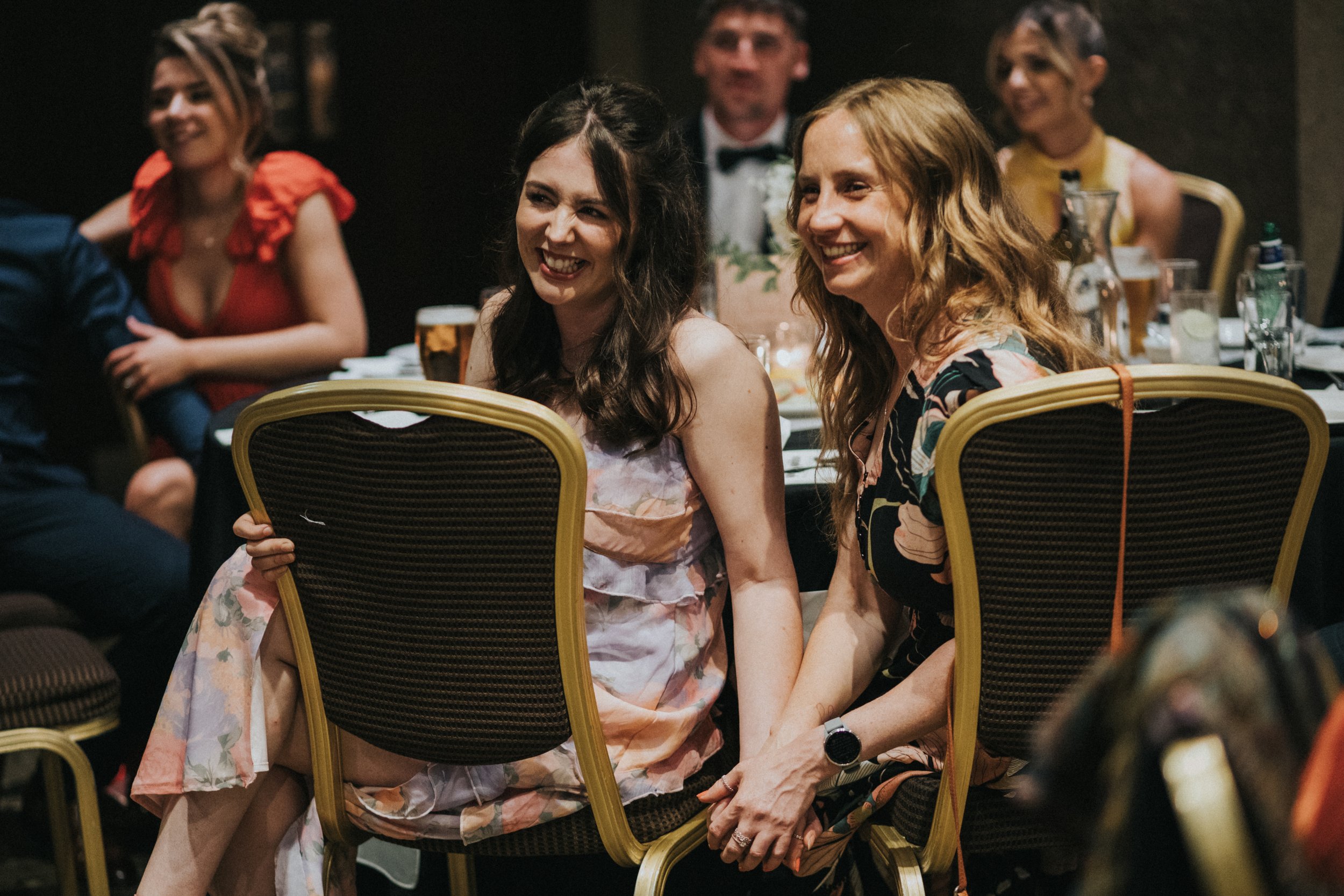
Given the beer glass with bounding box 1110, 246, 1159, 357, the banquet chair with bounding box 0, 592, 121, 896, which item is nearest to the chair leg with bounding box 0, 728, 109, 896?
the banquet chair with bounding box 0, 592, 121, 896

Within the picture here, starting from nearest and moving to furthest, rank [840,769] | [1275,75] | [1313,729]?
1. [1313,729]
2. [840,769]
3. [1275,75]

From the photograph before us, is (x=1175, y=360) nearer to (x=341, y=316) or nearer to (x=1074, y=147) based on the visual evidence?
(x=1074, y=147)

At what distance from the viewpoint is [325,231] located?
305 cm

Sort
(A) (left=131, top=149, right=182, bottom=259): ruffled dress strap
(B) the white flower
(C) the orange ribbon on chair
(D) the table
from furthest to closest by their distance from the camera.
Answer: (A) (left=131, top=149, right=182, bottom=259): ruffled dress strap < (B) the white flower < (D) the table < (C) the orange ribbon on chair

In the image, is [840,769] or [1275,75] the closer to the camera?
[840,769]

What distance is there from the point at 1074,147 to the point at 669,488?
2.23 m

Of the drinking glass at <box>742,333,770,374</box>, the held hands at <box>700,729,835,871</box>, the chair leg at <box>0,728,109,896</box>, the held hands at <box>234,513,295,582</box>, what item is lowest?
the chair leg at <box>0,728,109,896</box>

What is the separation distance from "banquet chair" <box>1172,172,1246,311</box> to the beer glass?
1.00 metres

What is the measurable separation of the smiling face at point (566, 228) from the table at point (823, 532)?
1.34 ft

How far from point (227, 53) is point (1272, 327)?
7.53ft

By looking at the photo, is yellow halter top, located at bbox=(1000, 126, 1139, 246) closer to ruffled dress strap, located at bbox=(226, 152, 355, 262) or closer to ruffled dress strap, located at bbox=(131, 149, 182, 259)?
ruffled dress strap, located at bbox=(226, 152, 355, 262)

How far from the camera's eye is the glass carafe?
2408mm

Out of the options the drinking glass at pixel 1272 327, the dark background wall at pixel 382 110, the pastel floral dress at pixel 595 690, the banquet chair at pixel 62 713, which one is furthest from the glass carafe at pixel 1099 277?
the dark background wall at pixel 382 110

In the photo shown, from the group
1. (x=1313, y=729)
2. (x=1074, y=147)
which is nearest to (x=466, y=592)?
(x=1313, y=729)
